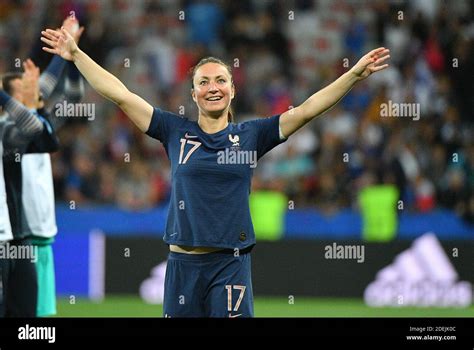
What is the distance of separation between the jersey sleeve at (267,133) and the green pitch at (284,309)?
204 inches

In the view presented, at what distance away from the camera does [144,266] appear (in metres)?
12.6

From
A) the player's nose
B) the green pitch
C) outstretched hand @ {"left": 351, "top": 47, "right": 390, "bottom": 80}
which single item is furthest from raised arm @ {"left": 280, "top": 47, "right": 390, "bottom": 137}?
the green pitch

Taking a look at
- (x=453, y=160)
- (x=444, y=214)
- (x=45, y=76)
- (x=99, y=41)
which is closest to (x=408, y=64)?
(x=453, y=160)

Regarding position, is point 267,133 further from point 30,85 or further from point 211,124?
point 30,85

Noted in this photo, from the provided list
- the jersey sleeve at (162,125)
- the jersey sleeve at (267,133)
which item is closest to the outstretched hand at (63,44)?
the jersey sleeve at (162,125)

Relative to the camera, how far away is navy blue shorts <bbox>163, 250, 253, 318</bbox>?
626cm

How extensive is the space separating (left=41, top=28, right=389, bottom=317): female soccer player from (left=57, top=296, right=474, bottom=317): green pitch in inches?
206

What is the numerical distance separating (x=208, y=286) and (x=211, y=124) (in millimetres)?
969

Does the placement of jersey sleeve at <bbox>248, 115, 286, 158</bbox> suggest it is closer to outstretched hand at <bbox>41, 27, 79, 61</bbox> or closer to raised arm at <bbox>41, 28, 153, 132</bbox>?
raised arm at <bbox>41, 28, 153, 132</bbox>

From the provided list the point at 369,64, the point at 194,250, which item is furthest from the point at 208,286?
the point at 369,64

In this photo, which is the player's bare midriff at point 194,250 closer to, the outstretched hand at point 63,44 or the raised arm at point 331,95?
the raised arm at point 331,95

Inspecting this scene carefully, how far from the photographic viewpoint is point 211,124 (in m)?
6.50

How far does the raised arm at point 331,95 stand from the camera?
6.37 meters

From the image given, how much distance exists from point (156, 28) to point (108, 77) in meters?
9.59
